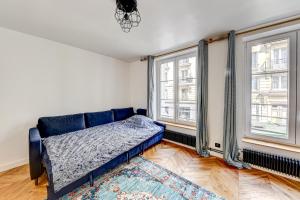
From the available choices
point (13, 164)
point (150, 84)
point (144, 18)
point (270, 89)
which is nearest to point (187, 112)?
point (150, 84)

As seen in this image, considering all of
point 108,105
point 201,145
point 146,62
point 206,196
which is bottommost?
point 206,196

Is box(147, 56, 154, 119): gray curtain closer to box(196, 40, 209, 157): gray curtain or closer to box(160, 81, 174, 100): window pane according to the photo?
box(160, 81, 174, 100): window pane

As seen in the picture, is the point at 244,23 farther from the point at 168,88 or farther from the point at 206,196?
the point at 206,196

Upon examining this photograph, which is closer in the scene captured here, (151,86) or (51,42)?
(51,42)

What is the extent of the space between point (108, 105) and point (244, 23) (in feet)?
11.0

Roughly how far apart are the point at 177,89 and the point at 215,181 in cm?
210

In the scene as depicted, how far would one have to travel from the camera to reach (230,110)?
7.94 ft

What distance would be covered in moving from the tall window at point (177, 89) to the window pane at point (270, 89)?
112cm

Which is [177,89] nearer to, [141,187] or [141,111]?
[141,111]

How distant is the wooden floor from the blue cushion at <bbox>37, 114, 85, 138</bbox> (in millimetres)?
667

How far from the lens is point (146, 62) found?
13.1 ft

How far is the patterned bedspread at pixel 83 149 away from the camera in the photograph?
Result: 1517mm

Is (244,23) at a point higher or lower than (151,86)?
higher

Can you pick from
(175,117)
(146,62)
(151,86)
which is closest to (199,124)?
(175,117)
